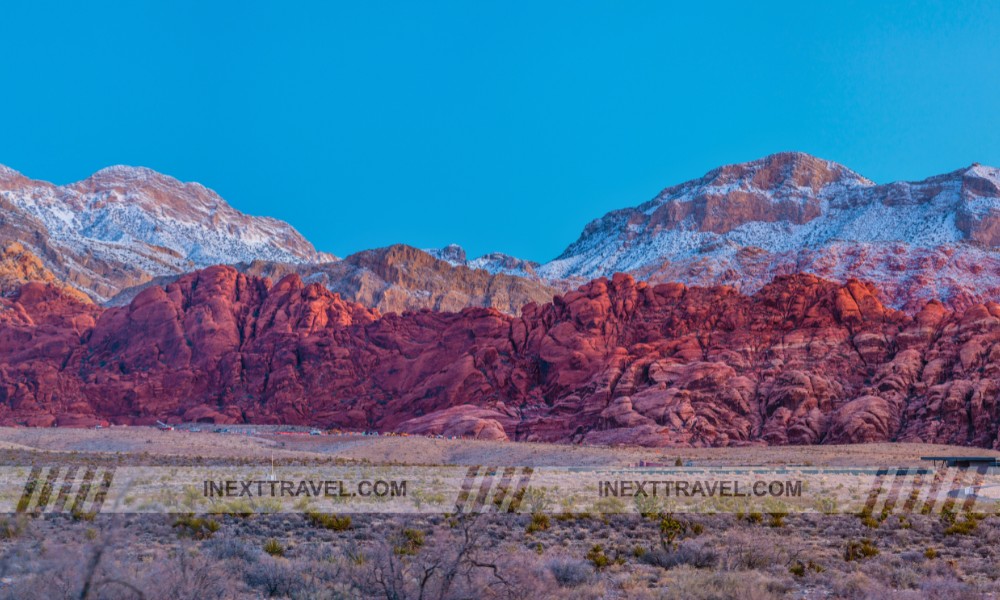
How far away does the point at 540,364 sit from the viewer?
7006 centimetres

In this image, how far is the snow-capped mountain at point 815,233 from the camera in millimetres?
112312

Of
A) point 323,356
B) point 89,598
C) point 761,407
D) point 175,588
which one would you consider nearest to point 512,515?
point 175,588

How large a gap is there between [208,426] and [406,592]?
65.9m

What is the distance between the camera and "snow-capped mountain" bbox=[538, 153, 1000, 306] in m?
112

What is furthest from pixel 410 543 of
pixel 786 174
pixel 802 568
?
pixel 786 174

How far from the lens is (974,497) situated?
24.5 m

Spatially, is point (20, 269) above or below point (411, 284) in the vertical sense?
below

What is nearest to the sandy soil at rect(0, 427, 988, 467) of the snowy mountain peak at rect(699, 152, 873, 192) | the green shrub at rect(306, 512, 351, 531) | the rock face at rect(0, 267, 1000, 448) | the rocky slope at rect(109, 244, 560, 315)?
the rock face at rect(0, 267, 1000, 448)

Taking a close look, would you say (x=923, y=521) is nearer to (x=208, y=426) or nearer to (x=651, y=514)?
(x=651, y=514)

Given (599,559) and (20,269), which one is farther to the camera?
(20,269)

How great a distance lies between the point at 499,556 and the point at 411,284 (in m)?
136

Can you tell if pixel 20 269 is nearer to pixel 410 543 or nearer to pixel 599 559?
pixel 410 543

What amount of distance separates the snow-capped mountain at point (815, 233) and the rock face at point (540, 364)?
41.1 metres

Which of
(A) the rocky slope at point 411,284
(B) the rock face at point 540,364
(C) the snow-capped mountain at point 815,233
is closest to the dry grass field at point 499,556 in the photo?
(B) the rock face at point 540,364
